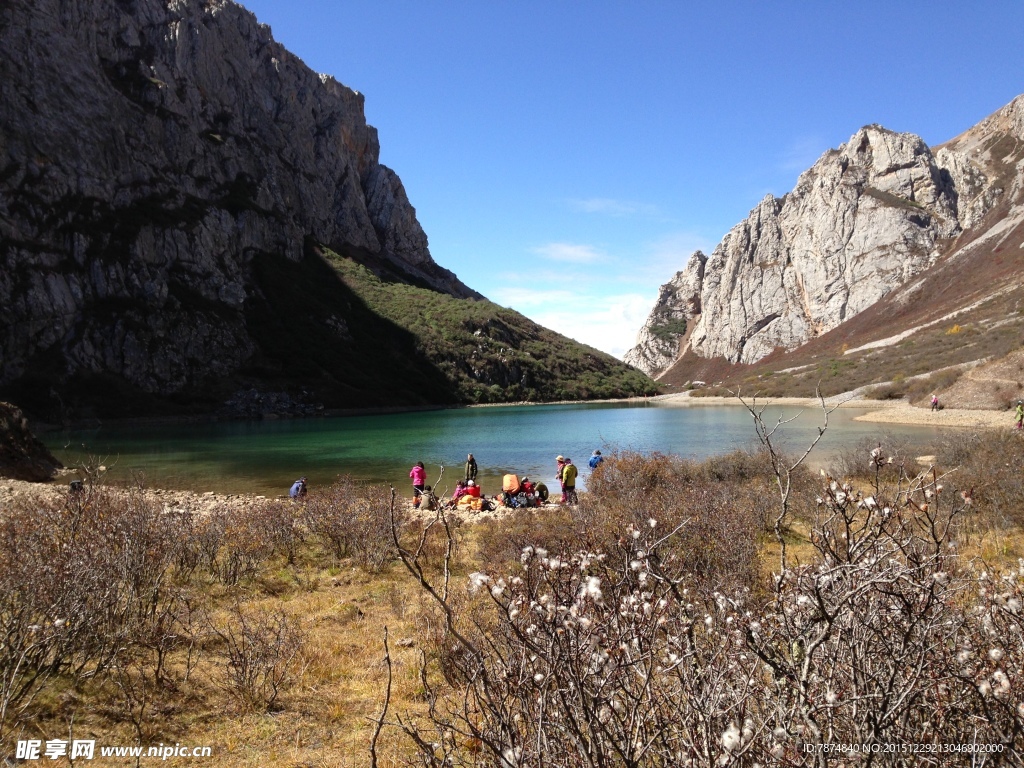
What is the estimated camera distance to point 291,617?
7.07m

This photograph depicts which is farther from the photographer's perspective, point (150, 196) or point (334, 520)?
point (150, 196)

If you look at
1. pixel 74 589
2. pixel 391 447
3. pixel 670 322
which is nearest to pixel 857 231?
pixel 670 322

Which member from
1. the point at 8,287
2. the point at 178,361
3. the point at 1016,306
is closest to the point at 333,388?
the point at 178,361

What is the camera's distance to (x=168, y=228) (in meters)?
73.4

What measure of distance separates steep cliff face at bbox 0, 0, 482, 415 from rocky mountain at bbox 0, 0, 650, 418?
0.74ft

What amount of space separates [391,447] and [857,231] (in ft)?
375

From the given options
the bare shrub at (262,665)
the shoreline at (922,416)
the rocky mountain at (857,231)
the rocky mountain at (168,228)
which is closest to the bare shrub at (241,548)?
the bare shrub at (262,665)

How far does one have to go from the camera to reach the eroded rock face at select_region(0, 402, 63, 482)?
20344mm

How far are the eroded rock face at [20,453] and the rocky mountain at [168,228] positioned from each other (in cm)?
3749

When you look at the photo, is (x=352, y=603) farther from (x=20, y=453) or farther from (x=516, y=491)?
(x=20, y=453)

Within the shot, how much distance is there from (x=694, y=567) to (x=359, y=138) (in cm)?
14839

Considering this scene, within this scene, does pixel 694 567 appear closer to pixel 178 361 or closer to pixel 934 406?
pixel 934 406

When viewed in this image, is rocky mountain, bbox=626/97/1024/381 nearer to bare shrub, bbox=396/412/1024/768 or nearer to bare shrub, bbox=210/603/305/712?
bare shrub, bbox=396/412/1024/768

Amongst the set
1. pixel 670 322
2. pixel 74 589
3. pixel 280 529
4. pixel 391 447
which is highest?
pixel 670 322
